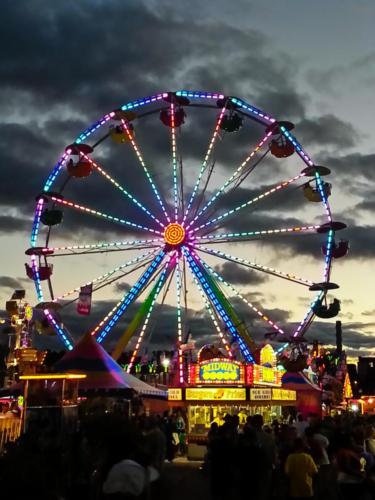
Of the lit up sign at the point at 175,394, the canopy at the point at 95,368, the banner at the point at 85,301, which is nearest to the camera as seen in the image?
the canopy at the point at 95,368

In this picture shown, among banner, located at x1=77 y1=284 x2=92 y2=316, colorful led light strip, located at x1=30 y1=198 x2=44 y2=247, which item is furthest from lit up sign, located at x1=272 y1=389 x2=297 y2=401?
colorful led light strip, located at x1=30 y1=198 x2=44 y2=247

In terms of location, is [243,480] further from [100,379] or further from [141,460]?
[100,379]

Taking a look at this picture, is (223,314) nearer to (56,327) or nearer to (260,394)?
(260,394)

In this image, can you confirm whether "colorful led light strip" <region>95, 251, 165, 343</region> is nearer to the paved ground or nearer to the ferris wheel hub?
the ferris wheel hub

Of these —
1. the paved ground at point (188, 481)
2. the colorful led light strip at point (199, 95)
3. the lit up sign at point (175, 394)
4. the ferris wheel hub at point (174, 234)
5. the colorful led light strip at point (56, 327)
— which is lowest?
the paved ground at point (188, 481)

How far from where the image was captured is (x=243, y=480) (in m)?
8.83

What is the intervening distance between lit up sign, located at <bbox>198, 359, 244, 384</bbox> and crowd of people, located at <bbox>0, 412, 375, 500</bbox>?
9.65 meters

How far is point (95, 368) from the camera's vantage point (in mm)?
17984

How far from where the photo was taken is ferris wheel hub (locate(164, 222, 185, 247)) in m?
24.4

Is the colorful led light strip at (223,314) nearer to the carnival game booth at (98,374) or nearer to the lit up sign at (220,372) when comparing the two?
the lit up sign at (220,372)

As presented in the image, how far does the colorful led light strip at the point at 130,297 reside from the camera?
2391 cm

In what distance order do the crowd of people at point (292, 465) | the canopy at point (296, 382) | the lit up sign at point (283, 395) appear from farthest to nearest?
the canopy at point (296, 382)
the lit up sign at point (283, 395)
the crowd of people at point (292, 465)

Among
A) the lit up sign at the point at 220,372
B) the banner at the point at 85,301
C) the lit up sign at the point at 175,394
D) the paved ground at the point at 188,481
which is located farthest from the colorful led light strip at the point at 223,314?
the paved ground at the point at 188,481

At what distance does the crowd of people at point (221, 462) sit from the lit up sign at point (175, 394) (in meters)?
9.56
